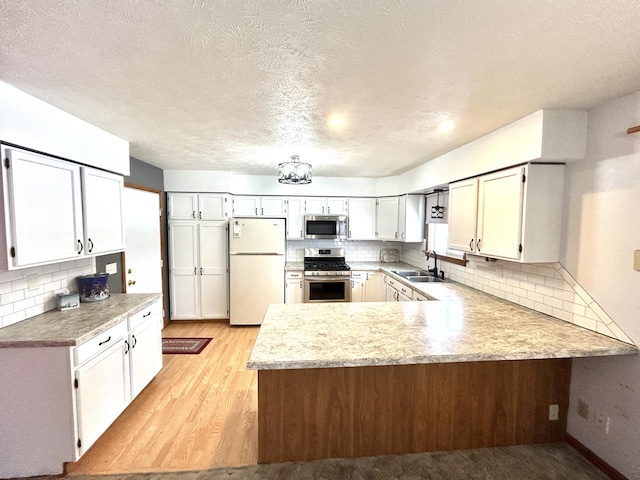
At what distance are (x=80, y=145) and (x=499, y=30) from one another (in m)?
2.72

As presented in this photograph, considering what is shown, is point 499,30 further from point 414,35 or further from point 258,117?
point 258,117

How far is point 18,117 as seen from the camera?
1.64m

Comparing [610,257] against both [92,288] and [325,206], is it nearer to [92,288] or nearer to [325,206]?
[325,206]

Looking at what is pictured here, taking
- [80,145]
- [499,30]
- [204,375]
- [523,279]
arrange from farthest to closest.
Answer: [204,375] → [523,279] → [80,145] → [499,30]

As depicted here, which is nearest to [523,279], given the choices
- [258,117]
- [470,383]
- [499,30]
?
[470,383]

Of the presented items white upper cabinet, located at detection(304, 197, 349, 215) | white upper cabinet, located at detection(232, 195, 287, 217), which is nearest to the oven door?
white upper cabinet, located at detection(304, 197, 349, 215)

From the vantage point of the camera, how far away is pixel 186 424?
2195mm

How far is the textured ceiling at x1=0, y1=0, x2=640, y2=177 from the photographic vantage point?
3.25 ft

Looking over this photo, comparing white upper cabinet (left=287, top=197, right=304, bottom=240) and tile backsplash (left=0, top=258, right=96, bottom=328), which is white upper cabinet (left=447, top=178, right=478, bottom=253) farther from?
tile backsplash (left=0, top=258, right=96, bottom=328)

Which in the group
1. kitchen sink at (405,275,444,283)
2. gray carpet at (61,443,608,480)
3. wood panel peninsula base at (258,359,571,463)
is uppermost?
kitchen sink at (405,275,444,283)

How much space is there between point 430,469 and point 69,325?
254 centimetres

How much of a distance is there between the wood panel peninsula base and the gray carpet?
5 cm

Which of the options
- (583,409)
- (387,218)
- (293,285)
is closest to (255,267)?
(293,285)

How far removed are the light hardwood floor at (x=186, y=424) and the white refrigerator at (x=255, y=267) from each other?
101 cm
